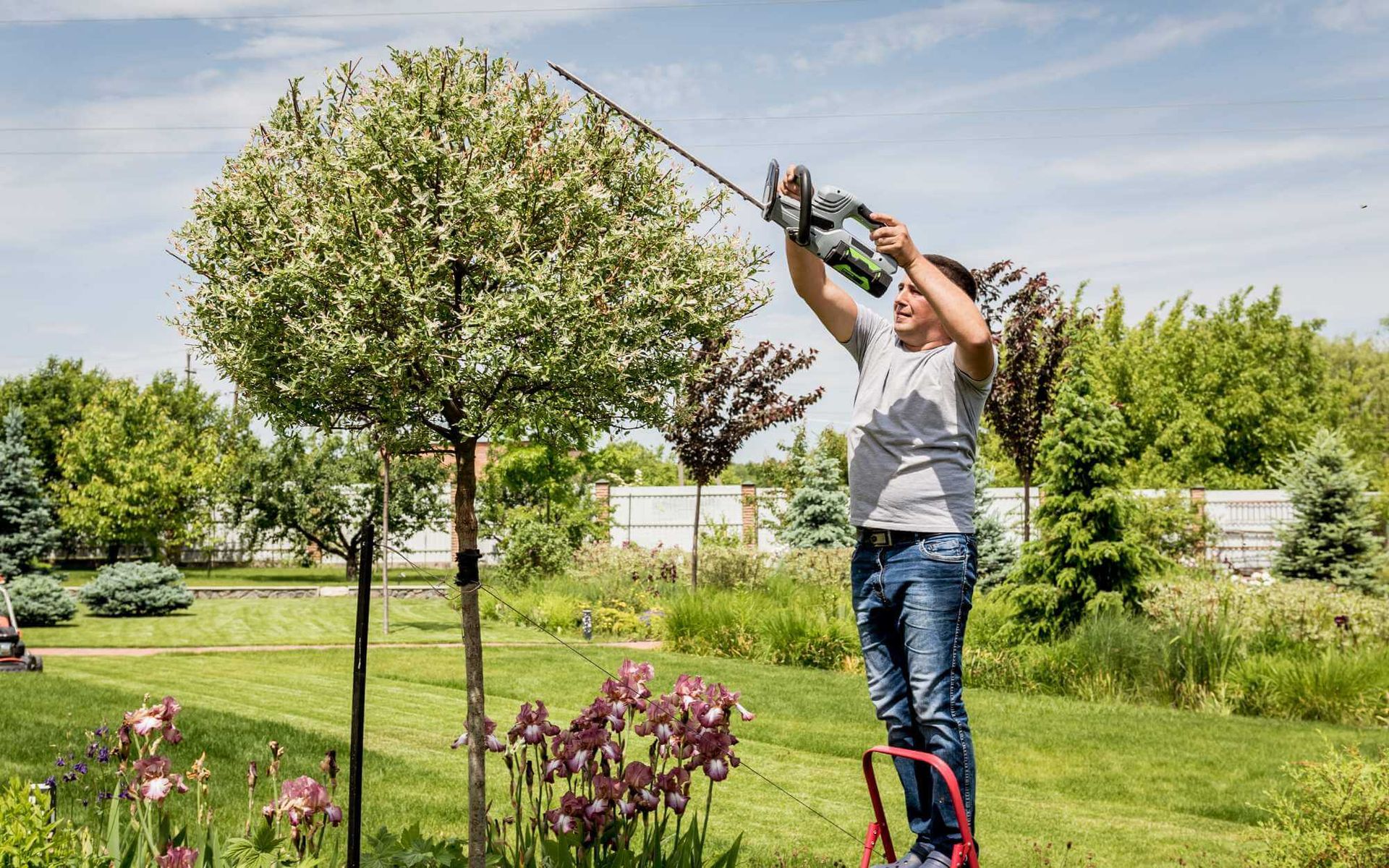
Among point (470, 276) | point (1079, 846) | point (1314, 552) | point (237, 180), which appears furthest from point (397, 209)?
point (1314, 552)

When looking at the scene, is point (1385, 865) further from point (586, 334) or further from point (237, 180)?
point (237, 180)

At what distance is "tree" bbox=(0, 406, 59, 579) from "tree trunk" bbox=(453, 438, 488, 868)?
22282mm

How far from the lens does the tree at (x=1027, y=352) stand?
1555 centimetres

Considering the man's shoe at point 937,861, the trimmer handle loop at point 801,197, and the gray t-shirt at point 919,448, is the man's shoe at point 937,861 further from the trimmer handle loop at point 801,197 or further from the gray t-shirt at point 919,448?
the trimmer handle loop at point 801,197

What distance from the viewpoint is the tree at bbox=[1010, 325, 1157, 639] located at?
1177cm

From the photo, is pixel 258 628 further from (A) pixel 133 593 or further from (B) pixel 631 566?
(B) pixel 631 566

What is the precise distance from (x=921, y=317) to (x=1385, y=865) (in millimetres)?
2543

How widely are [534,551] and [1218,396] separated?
81.5ft

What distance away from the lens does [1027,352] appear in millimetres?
15586

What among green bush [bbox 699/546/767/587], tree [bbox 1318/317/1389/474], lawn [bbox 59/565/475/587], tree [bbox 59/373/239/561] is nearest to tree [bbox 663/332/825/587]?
green bush [bbox 699/546/767/587]

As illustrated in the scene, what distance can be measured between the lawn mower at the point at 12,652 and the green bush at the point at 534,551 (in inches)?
363

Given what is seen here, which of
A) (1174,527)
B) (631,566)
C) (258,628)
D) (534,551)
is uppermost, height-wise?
(1174,527)

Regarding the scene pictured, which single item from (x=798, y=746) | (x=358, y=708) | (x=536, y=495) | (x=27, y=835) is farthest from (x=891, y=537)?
(x=536, y=495)

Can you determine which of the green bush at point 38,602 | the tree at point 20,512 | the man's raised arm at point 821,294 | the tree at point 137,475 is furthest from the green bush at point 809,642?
the tree at point 137,475
